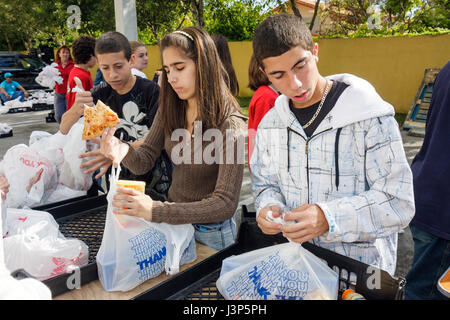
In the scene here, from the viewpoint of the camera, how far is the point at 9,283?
79cm

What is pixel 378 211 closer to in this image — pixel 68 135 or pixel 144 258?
pixel 144 258

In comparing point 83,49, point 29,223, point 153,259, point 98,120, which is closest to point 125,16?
point 83,49

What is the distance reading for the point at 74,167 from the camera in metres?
2.14

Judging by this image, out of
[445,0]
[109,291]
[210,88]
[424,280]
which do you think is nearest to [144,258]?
[109,291]

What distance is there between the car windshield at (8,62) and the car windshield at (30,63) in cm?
25

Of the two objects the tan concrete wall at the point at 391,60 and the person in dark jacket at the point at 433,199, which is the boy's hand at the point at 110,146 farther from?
the tan concrete wall at the point at 391,60

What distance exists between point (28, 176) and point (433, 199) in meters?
2.06

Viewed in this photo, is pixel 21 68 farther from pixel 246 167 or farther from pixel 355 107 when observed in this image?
pixel 355 107

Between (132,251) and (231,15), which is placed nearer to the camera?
(132,251)

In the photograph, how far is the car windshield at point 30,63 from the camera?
13.3 meters

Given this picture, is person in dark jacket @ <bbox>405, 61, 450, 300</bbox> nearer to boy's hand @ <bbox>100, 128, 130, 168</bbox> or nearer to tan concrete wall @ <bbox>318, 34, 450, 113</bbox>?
boy's hand @ <bbox>100, 128, 130, 168</bbox>

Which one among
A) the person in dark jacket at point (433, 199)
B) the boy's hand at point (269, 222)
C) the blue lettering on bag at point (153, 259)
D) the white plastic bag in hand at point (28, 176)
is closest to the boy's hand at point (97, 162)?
the white plastic bag in hand at point (28, 176)

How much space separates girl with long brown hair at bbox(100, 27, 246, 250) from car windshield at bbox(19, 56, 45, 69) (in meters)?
13.6

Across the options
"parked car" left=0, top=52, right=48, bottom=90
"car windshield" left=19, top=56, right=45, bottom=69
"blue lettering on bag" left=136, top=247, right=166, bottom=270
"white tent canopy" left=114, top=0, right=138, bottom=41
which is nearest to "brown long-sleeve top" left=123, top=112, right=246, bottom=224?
"blue lettering on bag" left=136, top=247, right=166, bottom=270
